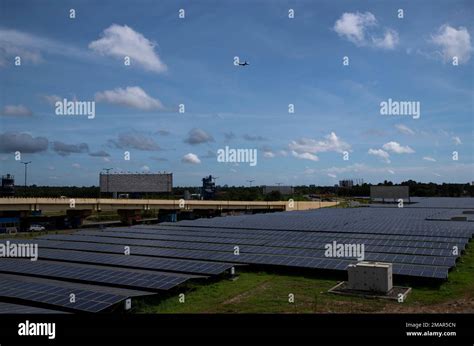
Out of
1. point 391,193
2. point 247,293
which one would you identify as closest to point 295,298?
point 247,293

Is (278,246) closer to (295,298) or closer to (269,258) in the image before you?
(269,258)

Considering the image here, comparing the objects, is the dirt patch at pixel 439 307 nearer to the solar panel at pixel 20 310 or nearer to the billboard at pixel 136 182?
the solar panel at pixel 20 310

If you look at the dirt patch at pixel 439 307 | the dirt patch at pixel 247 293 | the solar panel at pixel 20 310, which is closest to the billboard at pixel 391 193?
the dirt patch at pixel 247 293

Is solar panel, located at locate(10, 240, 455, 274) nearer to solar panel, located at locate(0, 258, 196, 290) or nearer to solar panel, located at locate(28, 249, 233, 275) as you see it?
solar panel, located at locate(28, 249, 233, 275)

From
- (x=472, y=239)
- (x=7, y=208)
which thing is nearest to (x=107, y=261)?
(x=472, y=239)

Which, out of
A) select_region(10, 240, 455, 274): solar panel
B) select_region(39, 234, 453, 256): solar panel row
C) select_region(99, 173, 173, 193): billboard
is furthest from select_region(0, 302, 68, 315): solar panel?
select_region(99, 173, 173, 193): billboard

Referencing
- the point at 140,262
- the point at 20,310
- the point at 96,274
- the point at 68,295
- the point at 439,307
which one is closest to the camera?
the point at 20,310
